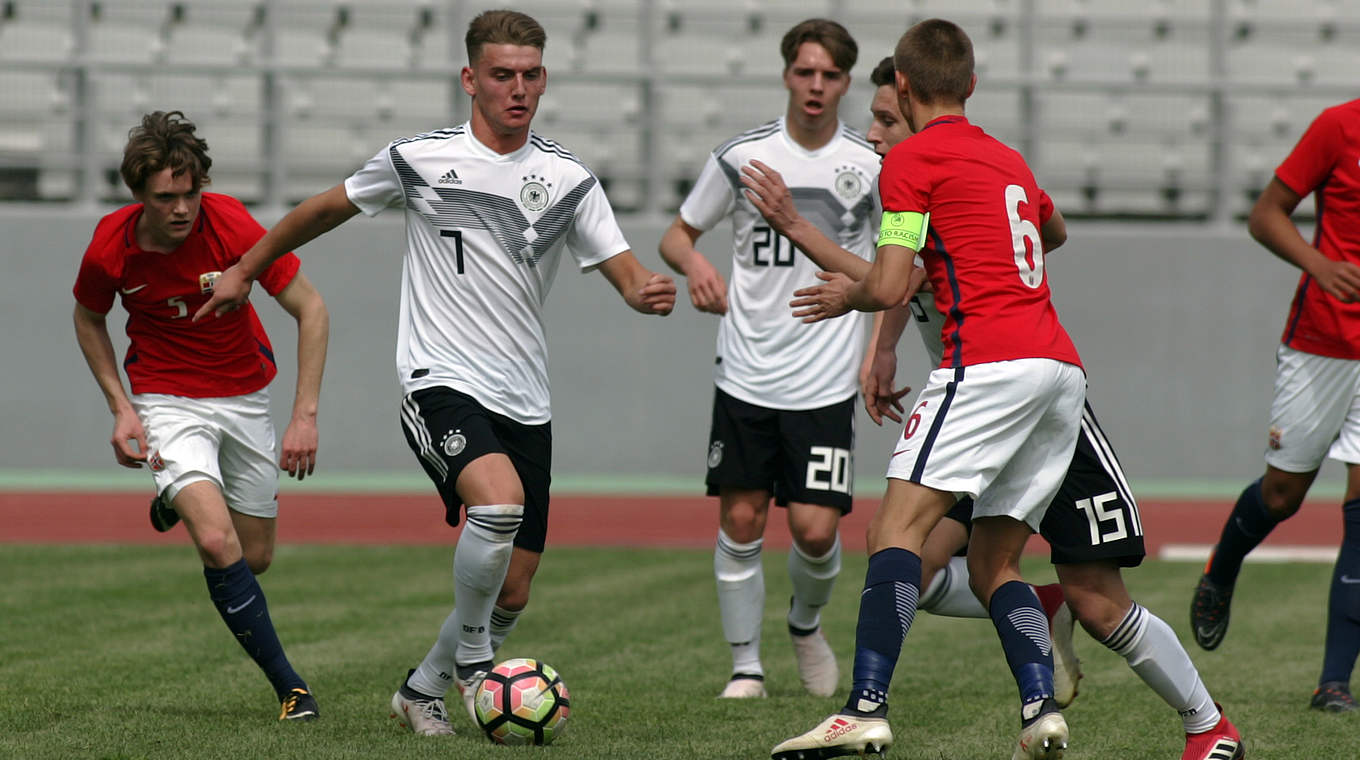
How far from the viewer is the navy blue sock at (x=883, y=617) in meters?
4.18

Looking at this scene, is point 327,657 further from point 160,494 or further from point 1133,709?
point 1133,709

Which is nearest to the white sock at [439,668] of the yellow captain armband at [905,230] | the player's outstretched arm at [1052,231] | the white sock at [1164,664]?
the yellow captain armband at [905,230]

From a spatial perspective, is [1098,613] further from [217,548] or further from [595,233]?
[217,548]

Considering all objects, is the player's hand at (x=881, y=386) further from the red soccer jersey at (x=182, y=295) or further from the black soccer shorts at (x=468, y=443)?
the red soccer jersey at (x=182, y=295)

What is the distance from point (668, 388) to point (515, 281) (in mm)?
10950

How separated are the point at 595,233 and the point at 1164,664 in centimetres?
231

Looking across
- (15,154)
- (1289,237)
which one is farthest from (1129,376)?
(15,154)

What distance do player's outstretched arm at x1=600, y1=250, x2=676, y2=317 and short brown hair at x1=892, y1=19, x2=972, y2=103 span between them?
3.19 feet

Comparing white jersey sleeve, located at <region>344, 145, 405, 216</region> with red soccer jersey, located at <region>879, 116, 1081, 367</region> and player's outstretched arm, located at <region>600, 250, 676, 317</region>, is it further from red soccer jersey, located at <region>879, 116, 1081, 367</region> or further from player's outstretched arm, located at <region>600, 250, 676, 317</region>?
red soccer jersey, located at <region>879, 116, 1081, 367</region>

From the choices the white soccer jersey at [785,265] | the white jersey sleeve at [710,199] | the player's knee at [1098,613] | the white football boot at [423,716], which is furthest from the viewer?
the white jersey sleeve at [710,199]

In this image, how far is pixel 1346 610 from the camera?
597 centimetres

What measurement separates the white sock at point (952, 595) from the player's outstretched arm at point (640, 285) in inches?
50.7

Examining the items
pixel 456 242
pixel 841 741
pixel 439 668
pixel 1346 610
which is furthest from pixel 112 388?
pixel 1346 610

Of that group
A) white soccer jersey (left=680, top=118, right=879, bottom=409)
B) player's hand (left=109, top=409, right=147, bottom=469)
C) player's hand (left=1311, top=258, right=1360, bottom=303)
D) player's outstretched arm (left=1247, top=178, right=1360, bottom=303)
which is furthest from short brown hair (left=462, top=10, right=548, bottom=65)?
player's hand (left=1311, top=258, right=1360, bottom=303)
